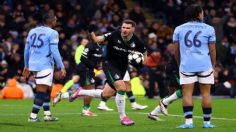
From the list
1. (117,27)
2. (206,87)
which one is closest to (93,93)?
(206,87)

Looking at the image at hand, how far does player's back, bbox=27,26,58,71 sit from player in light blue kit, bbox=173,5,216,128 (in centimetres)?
301

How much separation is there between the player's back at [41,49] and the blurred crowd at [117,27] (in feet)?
36.1

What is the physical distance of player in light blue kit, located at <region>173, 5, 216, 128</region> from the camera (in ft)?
43.7

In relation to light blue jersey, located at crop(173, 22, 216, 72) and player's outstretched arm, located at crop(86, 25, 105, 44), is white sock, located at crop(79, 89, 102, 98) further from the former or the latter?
light blue jersey, located at crop(173, 22, 216, 72)

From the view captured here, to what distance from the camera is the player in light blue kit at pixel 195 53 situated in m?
13.3

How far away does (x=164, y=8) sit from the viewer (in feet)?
114

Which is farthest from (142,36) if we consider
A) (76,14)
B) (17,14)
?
(17,14)

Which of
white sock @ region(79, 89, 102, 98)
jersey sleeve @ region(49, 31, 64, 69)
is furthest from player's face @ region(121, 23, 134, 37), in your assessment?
white sock @ region(79, 89, 102, 98)

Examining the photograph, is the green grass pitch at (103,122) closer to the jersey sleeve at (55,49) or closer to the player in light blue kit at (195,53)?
the player in light blue kit at (195,53)

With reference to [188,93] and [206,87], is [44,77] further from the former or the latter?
[206,87]

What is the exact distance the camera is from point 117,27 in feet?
100

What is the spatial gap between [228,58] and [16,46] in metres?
8.89

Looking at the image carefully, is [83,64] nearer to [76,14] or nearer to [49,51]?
[49,51]

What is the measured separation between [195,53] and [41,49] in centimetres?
349
